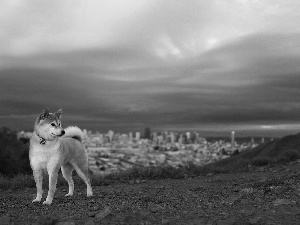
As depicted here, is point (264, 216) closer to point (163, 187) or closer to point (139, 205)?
point (139, 205)

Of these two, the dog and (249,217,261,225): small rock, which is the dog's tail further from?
(249,217,261,225): small rock

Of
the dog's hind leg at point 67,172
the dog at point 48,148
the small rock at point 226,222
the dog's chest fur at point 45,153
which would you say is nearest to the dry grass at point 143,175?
the dog's hind leg at point 67,172

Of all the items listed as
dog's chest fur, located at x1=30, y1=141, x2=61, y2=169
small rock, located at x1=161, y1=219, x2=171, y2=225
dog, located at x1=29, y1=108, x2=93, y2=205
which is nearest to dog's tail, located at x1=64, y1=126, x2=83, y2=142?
dog, located at x1=29, y1=108, x2=93, y2=205

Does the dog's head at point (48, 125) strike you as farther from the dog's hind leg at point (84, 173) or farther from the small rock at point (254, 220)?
the small rock at point (254, 220)

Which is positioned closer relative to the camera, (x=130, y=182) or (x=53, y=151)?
(x=53, y=151)

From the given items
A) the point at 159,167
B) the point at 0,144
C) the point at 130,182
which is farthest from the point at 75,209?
the point at 0,144

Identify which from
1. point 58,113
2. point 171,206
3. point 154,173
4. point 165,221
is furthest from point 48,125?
point 154,173
